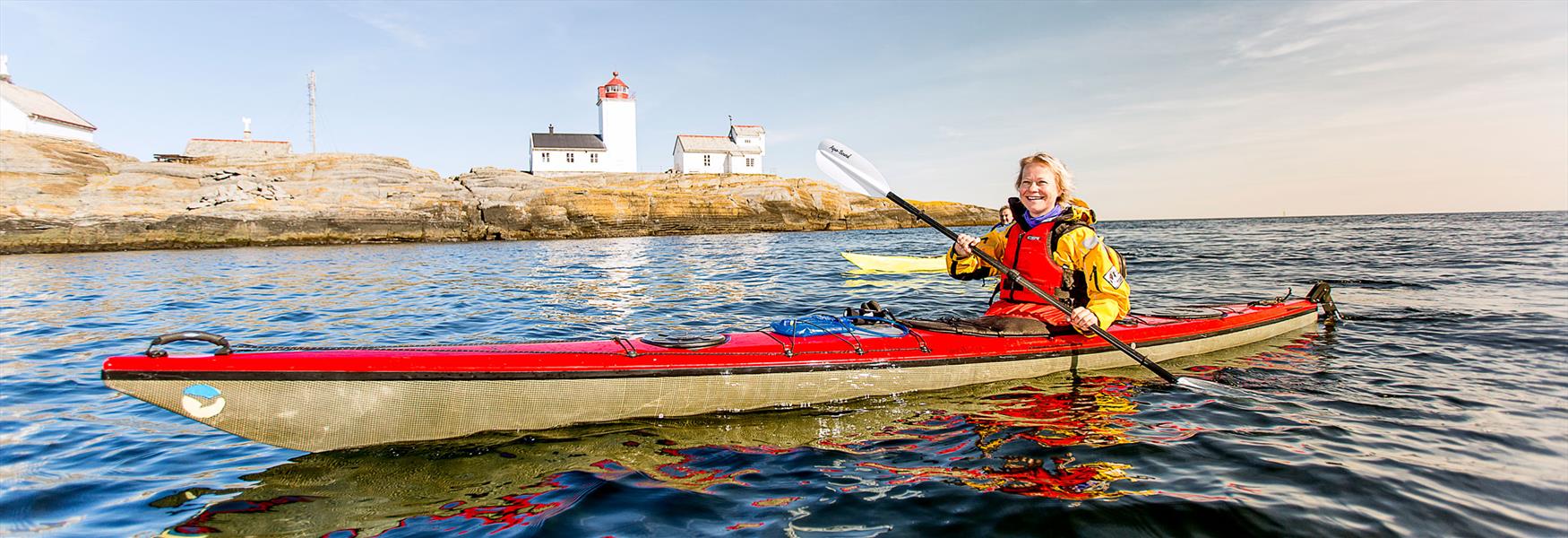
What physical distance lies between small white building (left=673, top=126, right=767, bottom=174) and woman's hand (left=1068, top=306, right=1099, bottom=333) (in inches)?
2409

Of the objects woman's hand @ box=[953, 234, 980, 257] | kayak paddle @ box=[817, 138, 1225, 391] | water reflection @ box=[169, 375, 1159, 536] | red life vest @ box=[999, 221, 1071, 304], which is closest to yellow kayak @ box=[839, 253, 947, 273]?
kayak paddle @ box=[817, 138, 1225, 391]

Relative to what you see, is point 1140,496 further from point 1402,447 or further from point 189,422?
point 189,422

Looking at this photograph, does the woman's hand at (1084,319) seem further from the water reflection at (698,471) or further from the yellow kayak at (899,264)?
the yellow kayak at (899,264)

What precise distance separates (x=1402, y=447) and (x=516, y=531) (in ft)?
17.1

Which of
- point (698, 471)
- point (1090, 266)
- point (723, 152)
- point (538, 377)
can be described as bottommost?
point (698, 471)

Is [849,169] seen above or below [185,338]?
above

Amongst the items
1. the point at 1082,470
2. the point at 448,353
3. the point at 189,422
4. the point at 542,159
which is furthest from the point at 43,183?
the point at 1082,470

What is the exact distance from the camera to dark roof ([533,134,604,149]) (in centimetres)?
6131

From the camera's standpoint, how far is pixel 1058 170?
5609mm

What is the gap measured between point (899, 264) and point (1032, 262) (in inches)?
414

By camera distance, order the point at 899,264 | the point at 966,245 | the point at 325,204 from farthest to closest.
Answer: the point at 325,204, the point at 899,264, the point at 966,245

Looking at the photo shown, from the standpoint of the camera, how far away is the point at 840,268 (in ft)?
61.4

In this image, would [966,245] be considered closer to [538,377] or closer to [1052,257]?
[1052,257]

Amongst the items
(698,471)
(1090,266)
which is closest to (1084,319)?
(1090,266)
